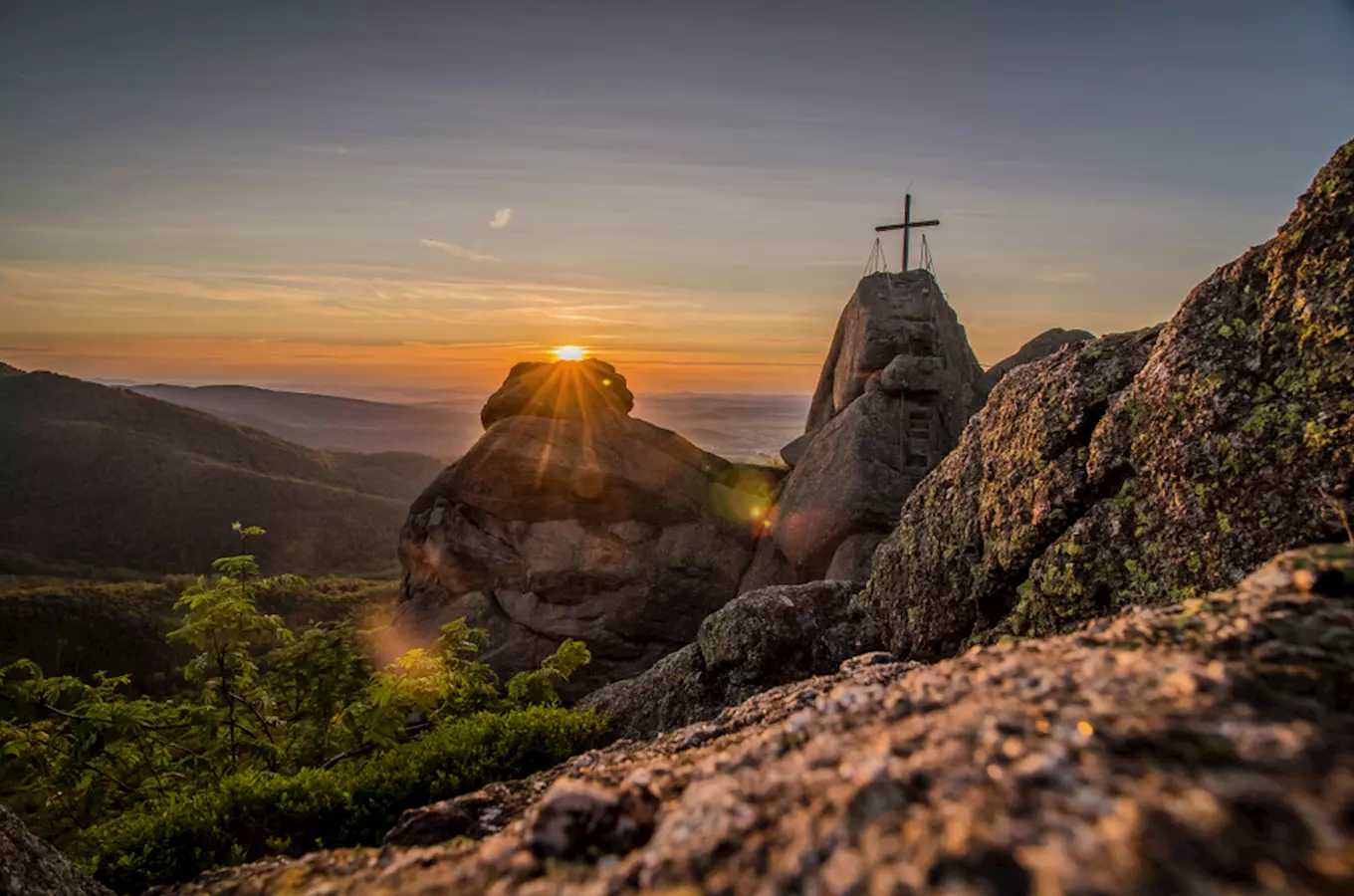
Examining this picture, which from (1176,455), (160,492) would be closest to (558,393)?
(1176,455)

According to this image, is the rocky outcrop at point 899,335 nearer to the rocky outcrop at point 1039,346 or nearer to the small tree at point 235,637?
the rocky outcrop at point 1039,346

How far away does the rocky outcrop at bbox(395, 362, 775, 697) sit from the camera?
36062 mm

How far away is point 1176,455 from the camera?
28.5ft

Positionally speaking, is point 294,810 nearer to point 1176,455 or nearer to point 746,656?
point 746,656

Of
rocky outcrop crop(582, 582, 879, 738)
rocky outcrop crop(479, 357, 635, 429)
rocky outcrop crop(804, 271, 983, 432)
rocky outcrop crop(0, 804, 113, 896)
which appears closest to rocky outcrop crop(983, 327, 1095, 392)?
rocky outcrop crop(804, 271, 983, 432)

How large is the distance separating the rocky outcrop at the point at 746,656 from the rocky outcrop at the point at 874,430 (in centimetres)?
1209

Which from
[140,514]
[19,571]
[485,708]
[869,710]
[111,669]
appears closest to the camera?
[869,710]

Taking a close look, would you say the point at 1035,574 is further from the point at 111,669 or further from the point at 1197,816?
the point at 111,669

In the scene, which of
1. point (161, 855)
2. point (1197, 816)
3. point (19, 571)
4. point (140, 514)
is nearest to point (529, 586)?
point (161, 855)

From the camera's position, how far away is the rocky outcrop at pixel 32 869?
19.4ft

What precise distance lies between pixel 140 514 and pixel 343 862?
13285 centimetres

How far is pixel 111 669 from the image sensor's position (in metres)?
56.4

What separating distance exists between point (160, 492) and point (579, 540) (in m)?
109

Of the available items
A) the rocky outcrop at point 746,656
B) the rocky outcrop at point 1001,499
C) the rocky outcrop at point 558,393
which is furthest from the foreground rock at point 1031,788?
the rocky outcrop at point 558,393
